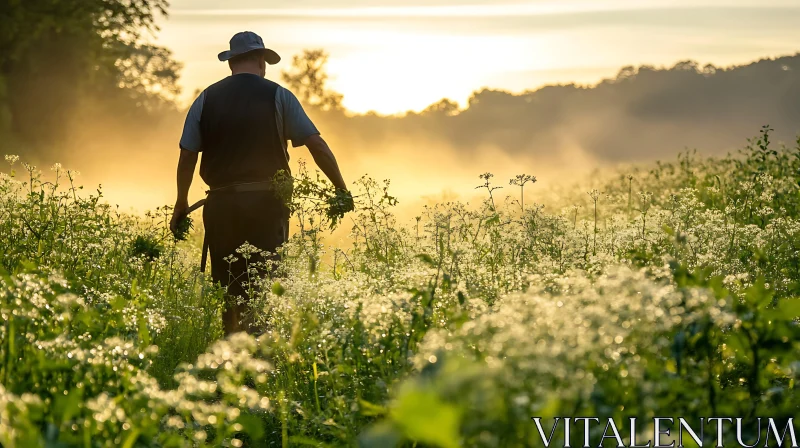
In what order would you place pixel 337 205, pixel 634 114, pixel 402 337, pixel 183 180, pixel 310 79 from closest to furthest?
pixel 402 337, pixel 337 205, pixel 183 180, pixel 310 79, pixel 634 114

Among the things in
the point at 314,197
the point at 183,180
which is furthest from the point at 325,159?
the point at 183,180

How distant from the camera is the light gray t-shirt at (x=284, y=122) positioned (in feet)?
26.5

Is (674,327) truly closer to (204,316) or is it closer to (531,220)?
(531,220)

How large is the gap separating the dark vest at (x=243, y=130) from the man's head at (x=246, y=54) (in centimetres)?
13

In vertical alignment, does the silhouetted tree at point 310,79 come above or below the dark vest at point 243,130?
above

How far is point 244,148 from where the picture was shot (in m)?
8.09

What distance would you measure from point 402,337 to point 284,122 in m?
4.01

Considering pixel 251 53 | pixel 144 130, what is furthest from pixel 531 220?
pixel 144 130

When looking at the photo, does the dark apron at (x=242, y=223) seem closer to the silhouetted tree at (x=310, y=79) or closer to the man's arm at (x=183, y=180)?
the man's arm at (x=183, y=180)

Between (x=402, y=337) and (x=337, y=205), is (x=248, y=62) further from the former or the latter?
(x=402, y=337)

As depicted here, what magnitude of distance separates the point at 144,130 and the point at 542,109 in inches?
3051

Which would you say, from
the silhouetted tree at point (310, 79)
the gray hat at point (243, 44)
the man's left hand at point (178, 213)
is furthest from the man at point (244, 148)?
the silhouetted tree at point (310, 79)

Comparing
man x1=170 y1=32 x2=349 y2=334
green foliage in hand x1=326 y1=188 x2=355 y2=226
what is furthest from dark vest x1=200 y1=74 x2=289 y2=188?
green foliage in hand x1=326 y1=188 x2=355 y2=226

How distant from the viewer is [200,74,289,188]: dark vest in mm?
8062
